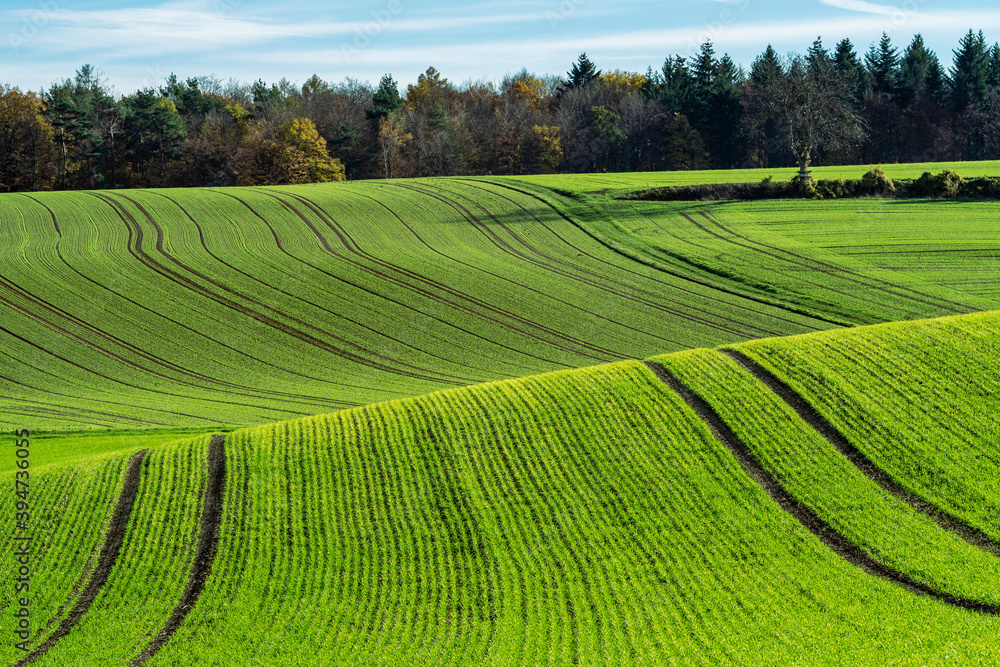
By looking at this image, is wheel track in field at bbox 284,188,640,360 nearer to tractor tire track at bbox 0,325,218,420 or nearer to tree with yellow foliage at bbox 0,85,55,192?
tractor tire track at bbox 0,325,218,420

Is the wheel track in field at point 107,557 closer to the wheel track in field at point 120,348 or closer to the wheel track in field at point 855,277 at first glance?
the wheel track in field at point 120,348

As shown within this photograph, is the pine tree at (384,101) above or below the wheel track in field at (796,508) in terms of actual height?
above

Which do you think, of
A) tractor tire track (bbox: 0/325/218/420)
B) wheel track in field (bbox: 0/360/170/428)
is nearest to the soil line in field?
wheel track in field (bbox: 0/360/170/428)

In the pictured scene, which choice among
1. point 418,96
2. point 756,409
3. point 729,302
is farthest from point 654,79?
point 756,409

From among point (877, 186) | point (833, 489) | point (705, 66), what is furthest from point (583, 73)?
point (833, 489)

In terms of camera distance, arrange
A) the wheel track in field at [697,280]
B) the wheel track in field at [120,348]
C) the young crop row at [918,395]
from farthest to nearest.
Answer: the wheel track in field at [697,280] → the wheel track in field at [120,348] → the young crop row at [918,395]

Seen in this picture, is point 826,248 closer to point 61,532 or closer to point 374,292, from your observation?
point 374,292

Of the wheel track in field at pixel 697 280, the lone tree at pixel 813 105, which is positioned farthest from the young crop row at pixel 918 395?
the lone tree at pixel 813 105

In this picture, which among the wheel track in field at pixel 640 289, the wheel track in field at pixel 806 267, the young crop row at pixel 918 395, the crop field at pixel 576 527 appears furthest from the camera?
the wheel track in field at pixel 806 267
